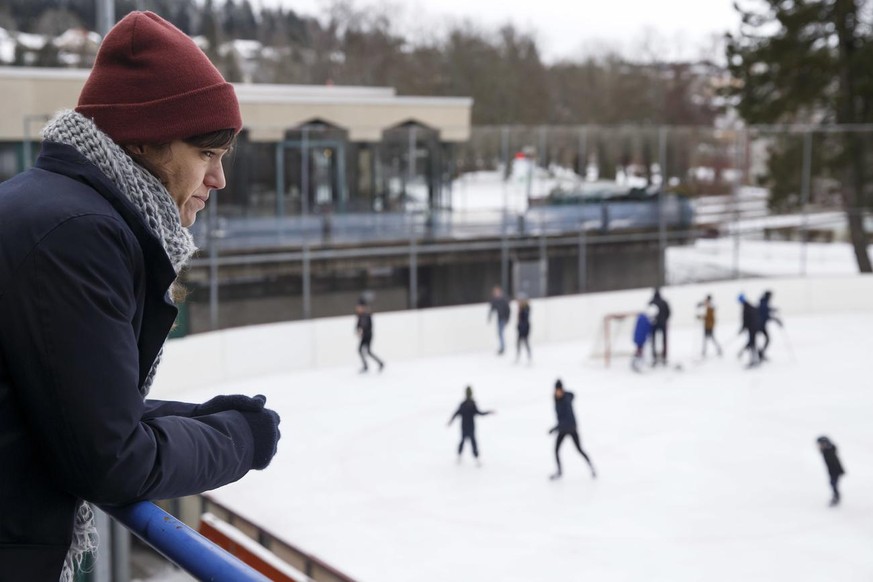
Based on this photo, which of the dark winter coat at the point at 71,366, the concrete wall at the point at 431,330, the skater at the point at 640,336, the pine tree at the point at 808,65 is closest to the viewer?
the dark winter coat at the point at 71,366

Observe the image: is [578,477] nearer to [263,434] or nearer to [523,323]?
[523,323]

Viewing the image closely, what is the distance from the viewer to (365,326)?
14336 mm

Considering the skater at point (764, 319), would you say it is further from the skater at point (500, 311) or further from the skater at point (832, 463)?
the skater at point (832, 463)

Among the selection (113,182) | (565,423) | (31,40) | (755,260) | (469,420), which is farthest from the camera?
(755,260)

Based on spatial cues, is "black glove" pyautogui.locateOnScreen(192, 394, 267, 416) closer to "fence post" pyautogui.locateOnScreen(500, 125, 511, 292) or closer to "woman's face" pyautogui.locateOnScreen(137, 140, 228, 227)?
"woman's face" pyautogui.locateOnScreen(137, 140, 228, 227)

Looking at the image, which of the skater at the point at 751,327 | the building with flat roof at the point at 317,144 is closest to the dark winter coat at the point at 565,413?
the skater at the point at 751,327

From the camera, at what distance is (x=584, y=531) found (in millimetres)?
7973

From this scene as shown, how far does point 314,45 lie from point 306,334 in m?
13.0

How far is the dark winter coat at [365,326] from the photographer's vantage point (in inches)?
564

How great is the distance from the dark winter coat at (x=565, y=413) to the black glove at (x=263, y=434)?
8.46m

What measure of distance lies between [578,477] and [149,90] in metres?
9.06

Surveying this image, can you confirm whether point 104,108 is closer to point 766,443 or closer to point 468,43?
point 766,443

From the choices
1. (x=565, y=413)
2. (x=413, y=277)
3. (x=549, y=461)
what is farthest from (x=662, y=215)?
(x=565, y=413)

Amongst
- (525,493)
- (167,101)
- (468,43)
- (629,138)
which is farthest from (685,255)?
(167,101)
